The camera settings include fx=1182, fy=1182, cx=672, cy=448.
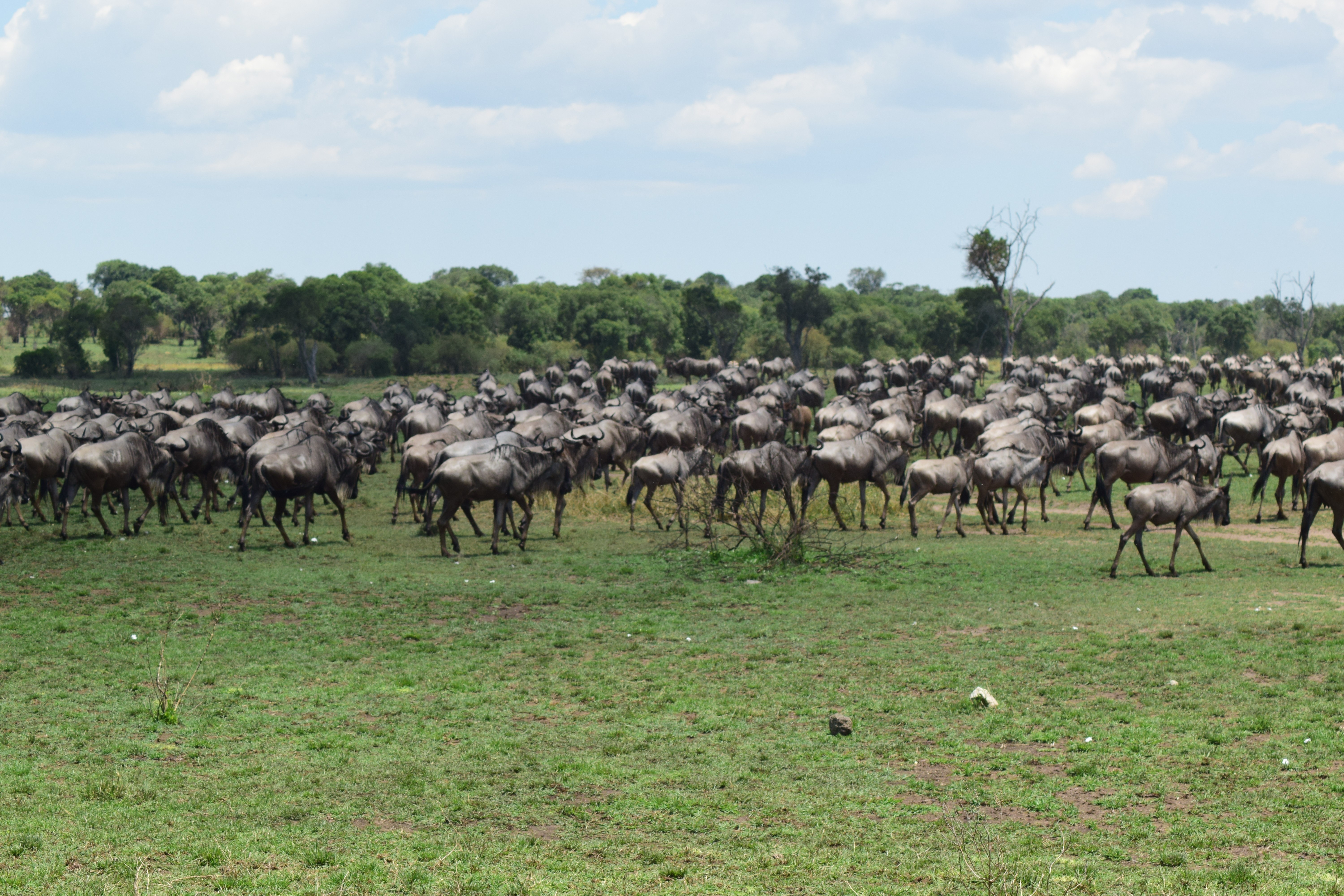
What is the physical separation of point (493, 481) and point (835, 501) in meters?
7.57

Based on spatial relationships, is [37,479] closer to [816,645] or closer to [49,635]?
[49,635]

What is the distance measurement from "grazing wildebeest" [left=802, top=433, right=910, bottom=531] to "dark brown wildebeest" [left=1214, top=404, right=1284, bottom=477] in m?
10.5

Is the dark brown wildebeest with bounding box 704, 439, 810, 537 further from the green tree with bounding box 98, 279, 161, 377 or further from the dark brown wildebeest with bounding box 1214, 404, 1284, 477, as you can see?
the green tree with bounding box 98, 279, 161, 377

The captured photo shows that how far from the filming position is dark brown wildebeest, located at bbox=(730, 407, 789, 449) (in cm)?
3067

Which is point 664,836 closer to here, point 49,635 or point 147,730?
point 147,730

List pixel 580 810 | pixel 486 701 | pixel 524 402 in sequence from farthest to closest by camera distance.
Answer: pixel 524 402
pixel 486 701
pixel 580 810

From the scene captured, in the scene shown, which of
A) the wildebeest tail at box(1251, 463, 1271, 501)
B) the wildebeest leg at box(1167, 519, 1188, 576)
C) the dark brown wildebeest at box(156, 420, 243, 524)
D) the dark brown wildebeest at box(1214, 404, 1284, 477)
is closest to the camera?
the wildebeest leg at box(1167, 519, 1188, 576)

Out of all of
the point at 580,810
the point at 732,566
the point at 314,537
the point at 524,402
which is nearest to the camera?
the point at 580,810

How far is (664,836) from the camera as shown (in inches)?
327

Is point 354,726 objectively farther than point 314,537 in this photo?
No

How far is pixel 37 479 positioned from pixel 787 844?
20.7m

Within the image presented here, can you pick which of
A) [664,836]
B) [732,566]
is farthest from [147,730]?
[732,566]

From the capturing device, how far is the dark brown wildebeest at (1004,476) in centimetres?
2247

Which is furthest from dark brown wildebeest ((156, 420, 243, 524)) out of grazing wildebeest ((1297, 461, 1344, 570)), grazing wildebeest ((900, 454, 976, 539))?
grazing wildebeest ((1297, 461, 1344, 570))
